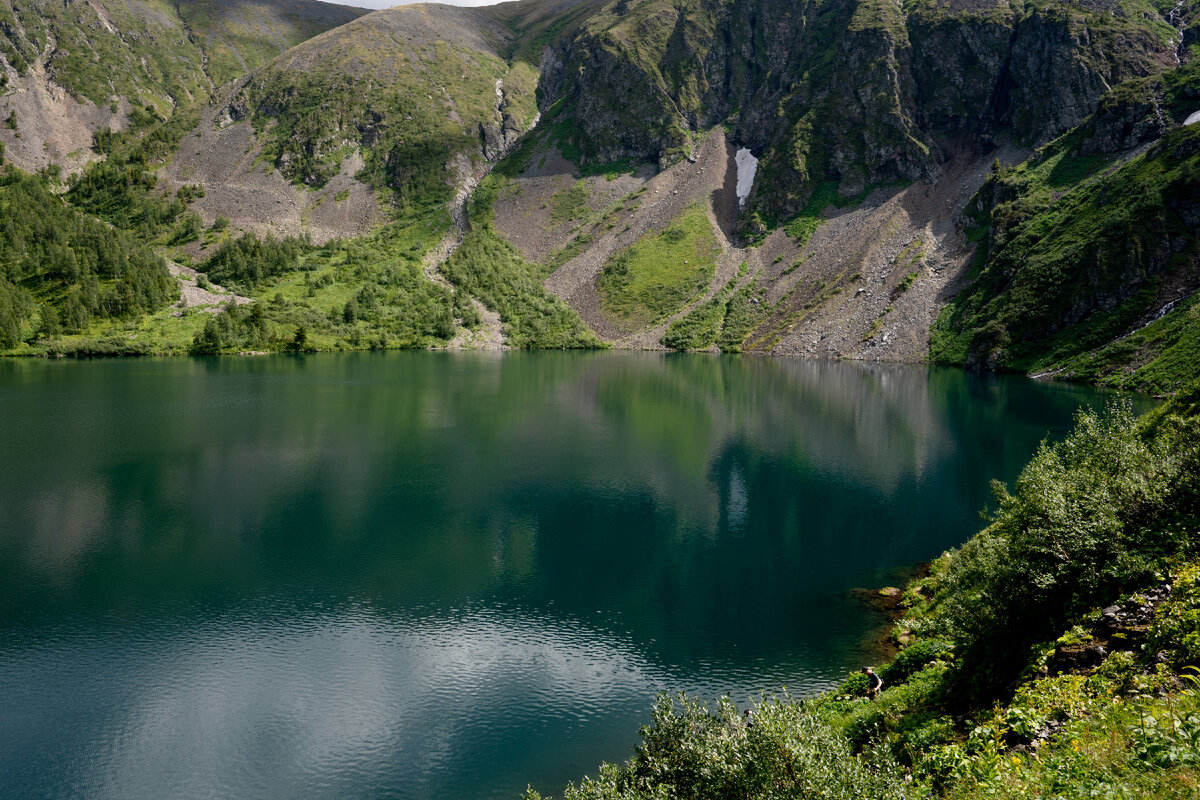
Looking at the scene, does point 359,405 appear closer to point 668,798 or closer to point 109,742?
point 109,742

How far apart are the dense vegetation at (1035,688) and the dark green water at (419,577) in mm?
5951

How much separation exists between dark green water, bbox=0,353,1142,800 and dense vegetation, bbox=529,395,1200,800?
19.5 feet

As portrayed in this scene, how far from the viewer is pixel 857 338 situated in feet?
479

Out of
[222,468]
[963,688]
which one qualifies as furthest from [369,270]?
[963,688]

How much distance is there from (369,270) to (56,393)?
120 m

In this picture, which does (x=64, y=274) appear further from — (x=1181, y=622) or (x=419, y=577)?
(x=1181, y=622)

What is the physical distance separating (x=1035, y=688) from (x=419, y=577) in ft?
85.2

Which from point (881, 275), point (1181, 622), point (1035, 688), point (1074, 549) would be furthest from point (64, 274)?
point (1181, 622)

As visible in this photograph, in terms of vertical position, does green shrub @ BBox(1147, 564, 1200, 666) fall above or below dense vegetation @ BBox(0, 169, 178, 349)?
below

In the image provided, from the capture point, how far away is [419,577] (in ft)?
105

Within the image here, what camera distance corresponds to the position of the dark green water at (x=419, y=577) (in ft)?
65.8

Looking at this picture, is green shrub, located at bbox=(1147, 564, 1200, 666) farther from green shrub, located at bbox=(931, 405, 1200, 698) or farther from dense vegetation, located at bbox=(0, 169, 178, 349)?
dense vegetation, located at bbox=(0, 169, 178, 349)

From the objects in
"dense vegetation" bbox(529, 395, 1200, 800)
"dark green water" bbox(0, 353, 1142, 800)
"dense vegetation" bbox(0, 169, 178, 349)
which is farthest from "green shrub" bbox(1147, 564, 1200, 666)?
"dense vegetation" bbox(0, 169, 178, 349)

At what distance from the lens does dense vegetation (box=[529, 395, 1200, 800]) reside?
9586mm
